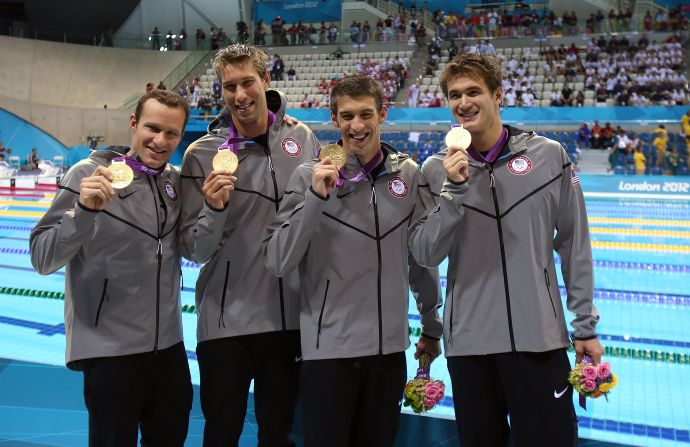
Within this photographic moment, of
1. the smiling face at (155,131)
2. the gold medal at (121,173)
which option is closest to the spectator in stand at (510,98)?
the smiling face at (155,131)

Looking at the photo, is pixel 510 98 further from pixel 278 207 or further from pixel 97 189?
pixel 97 189

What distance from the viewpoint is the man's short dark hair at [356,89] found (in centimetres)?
223

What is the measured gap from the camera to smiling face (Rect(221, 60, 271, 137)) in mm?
2449

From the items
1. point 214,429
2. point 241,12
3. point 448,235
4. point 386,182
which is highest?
point 241,12

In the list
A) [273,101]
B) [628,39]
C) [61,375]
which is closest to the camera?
[273,101]

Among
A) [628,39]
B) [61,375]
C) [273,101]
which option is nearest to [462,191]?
[273,101]

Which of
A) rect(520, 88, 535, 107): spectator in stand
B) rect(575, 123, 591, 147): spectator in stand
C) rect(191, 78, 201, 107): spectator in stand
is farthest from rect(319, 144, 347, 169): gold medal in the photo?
rect(191, 78, 201, 107): spectator in stand

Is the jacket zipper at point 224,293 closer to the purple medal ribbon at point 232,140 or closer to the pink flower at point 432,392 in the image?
the purple medal ribbon at point 232,140

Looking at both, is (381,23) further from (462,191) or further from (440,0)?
(462,191)

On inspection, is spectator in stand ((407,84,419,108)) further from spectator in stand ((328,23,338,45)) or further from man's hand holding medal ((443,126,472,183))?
man's hand holding medal ((443,126,472,183))

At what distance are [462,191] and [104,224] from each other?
127 cm

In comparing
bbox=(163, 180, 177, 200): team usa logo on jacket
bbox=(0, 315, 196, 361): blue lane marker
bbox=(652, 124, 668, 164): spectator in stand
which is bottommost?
bbox=(0, 315, 196, 361): blue lane marker

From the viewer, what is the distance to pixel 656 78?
1794 cm

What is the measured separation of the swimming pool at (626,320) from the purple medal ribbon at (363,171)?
49.5 inches
